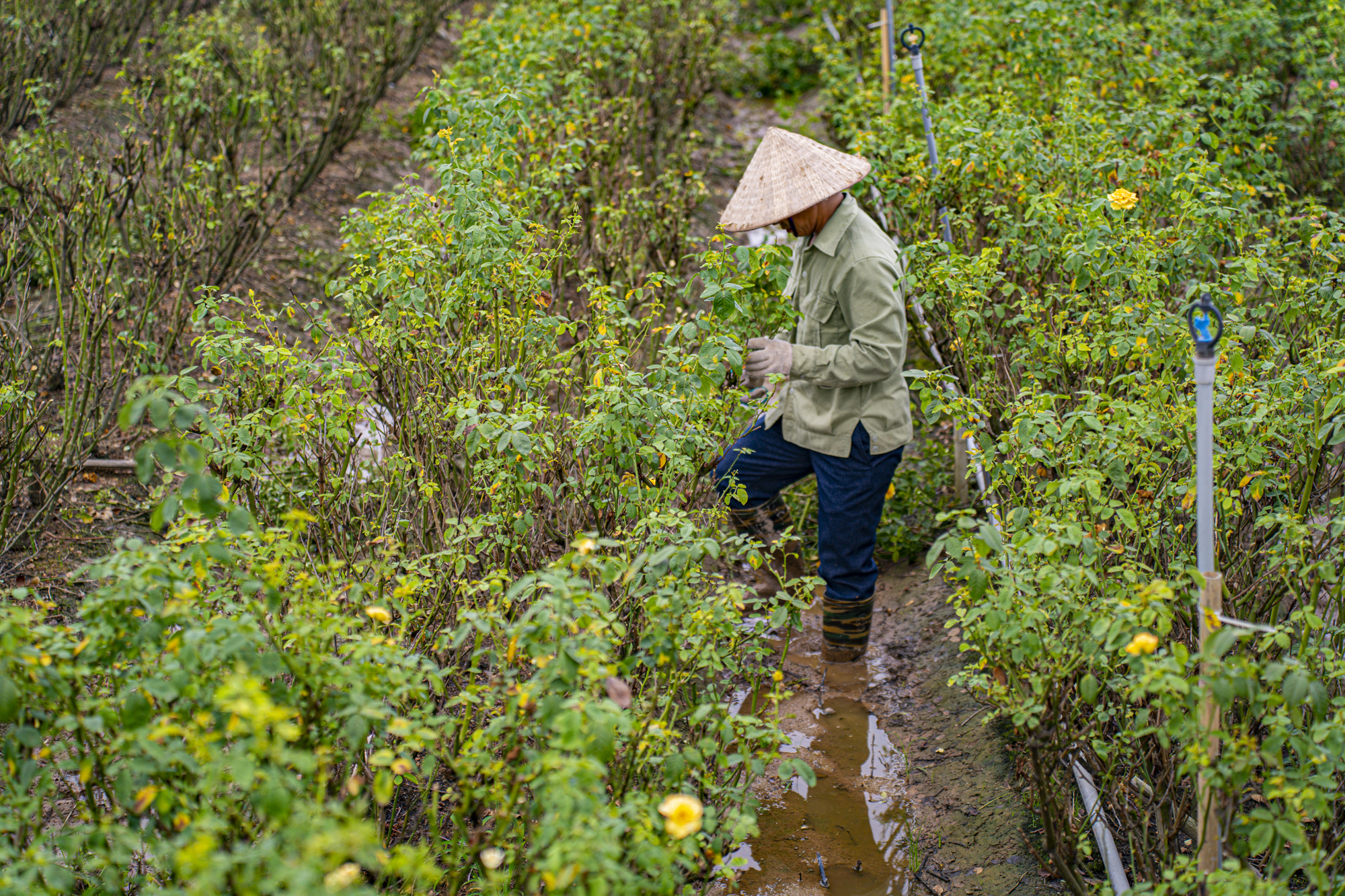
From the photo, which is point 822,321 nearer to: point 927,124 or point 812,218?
point 812,218

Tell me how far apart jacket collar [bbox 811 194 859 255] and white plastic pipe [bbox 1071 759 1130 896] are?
1.52m

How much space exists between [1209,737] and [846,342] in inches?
66.5

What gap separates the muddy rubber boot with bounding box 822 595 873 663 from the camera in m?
3.19

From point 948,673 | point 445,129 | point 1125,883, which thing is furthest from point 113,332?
point 1125,883

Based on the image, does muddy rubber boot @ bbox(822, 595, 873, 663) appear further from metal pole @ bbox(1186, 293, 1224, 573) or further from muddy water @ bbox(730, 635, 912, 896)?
metal pole @ bbox(1186, 293, 1224, 573)

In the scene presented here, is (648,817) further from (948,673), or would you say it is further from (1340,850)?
(948,673)

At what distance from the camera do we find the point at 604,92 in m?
6.15

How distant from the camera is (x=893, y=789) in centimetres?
278

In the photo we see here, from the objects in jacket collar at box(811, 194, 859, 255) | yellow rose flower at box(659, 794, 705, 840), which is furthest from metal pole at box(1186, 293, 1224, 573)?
jacket collar at box(811, 194, 859, 255)

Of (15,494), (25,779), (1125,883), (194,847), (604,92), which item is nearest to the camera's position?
(194,847)

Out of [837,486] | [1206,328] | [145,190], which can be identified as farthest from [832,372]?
[145,190]

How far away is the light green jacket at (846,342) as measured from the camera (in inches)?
115

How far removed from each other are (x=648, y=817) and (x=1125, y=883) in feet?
3.62

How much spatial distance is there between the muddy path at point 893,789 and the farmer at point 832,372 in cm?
17
